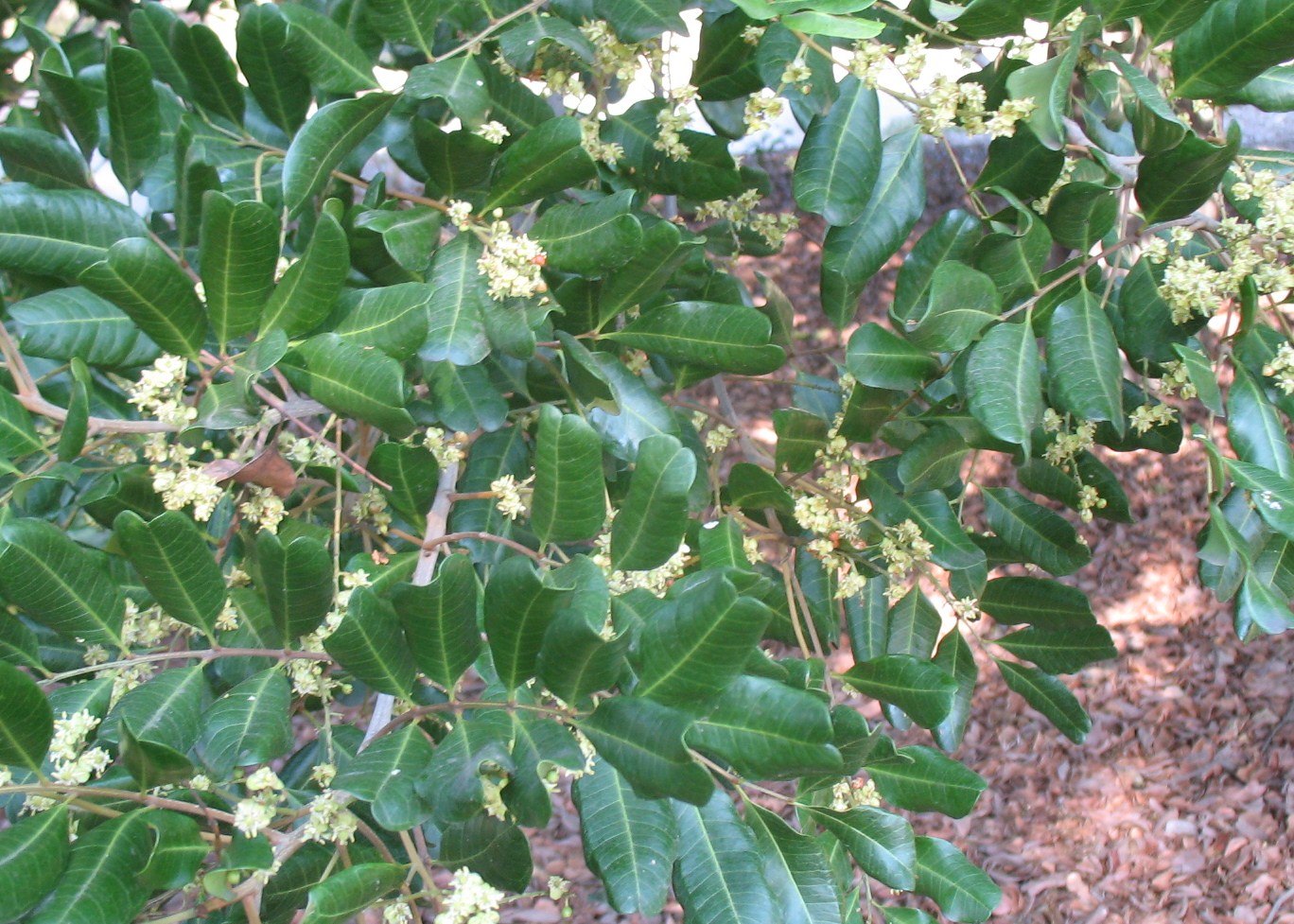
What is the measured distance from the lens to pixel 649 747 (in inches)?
31.3

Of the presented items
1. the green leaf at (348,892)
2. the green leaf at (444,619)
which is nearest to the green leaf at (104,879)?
the green leaf at (348,892)

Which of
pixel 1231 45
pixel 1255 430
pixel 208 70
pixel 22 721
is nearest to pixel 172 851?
pixel 22 721

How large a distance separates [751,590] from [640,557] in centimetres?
13

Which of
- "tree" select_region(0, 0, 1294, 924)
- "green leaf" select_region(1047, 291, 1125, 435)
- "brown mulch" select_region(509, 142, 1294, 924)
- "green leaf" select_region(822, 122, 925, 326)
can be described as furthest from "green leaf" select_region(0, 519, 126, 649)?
"brown mulch" select_region(509, 142, 1294, 924)

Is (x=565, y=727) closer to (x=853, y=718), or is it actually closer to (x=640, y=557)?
(x=640, y=557)

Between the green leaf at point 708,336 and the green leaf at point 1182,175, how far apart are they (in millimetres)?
391

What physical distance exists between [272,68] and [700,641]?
2.63ft

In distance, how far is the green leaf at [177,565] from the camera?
0.91 metres

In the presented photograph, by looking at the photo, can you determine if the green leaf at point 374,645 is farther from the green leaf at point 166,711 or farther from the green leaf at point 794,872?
the green leaf at point 794,872

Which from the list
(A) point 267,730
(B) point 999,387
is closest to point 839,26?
(B) point 999,387

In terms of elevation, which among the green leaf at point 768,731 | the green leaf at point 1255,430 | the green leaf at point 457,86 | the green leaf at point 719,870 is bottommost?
the green leaf at point 719,870

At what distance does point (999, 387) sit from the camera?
3.42ft

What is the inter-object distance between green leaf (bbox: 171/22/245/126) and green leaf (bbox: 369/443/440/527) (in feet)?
1.50

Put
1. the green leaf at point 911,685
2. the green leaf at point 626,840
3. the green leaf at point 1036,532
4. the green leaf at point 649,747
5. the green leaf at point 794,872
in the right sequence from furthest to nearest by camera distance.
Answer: the green leaf at point 1036,532 < the green leaf at point 911,685 < the green leaf at point 794,872 < the green leaf at point 626,840 < the green leaf at point 649,747
